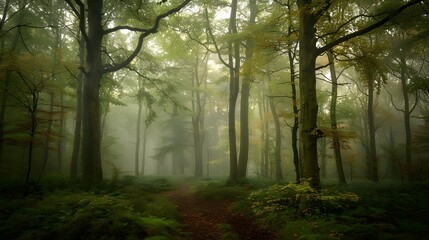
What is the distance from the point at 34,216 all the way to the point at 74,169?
9.06m

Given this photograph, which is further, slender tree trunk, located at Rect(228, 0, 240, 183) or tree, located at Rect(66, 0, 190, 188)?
slender tree trunk, located at Rect(228, 0, 240, 183)

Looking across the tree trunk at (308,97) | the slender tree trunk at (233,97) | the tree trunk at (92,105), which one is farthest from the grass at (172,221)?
the slender tree trunk at (233,97)

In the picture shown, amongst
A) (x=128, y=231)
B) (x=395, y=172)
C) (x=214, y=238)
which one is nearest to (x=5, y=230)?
(x=128, y=231)

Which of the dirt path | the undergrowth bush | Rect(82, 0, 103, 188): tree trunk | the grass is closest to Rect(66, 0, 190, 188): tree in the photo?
Rect(82, 0, 103, 188): tree trunk

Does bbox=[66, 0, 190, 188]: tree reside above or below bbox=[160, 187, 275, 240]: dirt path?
above

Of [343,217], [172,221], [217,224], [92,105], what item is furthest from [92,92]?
[343,217]

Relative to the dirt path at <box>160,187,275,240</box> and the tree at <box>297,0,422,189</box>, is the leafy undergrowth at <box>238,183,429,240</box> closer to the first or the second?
the dirt path at <box>160,187,275,240</box>

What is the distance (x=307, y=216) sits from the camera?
604 cm

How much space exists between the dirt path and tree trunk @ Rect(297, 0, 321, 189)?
1.92 m

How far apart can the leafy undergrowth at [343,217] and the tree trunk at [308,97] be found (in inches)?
22.9

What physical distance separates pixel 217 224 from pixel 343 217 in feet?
10.6

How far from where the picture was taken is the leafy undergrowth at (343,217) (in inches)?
195

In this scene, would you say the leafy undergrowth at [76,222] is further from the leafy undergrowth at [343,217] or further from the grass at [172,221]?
the leafy undergrowth at [343,217]

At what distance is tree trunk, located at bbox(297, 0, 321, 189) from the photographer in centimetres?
639
